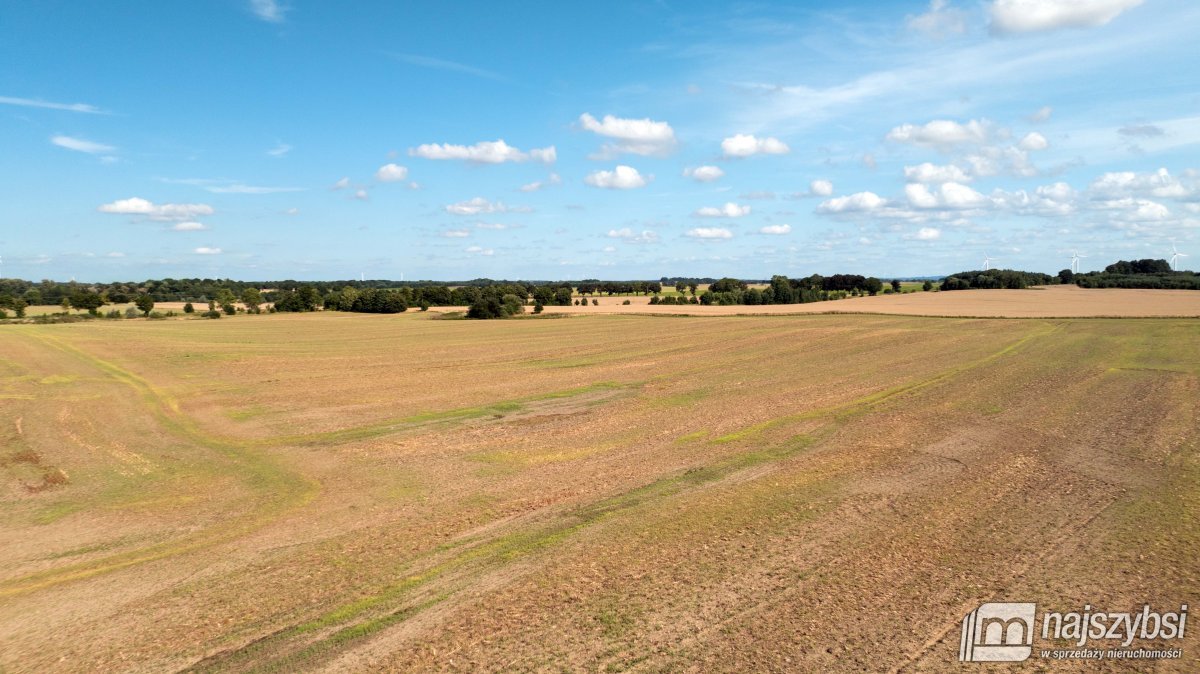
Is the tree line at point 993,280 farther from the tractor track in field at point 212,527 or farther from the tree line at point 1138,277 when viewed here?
the tractor track in field at point 212,527

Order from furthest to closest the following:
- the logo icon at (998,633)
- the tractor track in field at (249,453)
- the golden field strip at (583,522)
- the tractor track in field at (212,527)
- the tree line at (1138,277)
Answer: the tree line at (1138,277)
the tractor track in field at (249,453)
the tractor track in field at (212,527)
the golden field strip at (583,522)
the logo icon at (998,633)

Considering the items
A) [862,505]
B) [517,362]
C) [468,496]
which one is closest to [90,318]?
[517,362]

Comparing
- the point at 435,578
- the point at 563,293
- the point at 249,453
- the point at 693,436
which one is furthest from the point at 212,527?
the point at 563,293

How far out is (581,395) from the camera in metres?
24.2

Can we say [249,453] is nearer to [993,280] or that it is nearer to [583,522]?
[583,522]

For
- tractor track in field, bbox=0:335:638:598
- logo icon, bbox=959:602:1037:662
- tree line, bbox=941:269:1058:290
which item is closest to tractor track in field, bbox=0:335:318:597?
tractor track in field, bbox=0:335:638:598

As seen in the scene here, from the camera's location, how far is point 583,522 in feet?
35.3

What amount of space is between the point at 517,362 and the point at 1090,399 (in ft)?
88.0

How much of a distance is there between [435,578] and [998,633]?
729cm

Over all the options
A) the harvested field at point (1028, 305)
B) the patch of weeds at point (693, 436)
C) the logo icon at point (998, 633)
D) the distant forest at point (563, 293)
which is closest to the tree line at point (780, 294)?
the distant forest at point (563, 293)

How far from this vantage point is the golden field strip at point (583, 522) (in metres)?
7.14

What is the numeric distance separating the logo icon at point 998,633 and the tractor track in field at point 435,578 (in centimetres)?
567

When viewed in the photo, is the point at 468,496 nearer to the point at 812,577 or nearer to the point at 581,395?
the point at 812,577

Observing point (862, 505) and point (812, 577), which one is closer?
point (812, 577)
